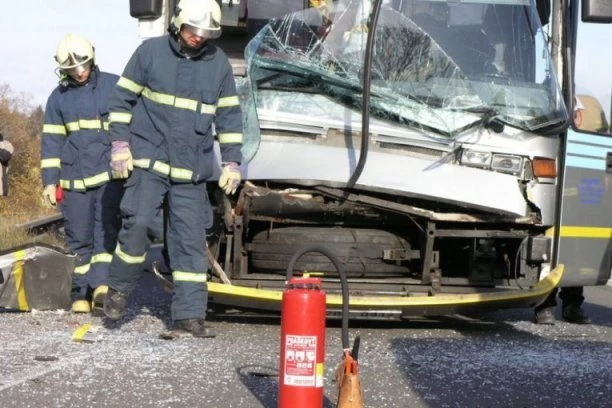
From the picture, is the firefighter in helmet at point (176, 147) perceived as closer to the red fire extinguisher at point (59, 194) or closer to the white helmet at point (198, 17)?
the white helmet at point (198, 17)

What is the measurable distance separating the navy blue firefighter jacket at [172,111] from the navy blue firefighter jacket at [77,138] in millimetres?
1434

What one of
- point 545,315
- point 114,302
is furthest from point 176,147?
A: point 545,315

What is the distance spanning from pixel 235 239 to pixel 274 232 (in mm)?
282

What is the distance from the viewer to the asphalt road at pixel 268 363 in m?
5.33

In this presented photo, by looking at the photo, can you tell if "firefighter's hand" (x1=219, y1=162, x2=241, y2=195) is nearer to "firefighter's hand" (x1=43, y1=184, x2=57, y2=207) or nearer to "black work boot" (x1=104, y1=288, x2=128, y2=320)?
"black work boot" (x1=104, y1=288, x2=128, y2=320)

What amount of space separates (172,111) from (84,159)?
65.0 inches

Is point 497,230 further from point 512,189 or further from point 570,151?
point 570,151

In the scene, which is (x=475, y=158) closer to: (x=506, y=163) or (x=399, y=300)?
(x=506, y=163)

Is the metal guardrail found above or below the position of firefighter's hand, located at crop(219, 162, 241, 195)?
below

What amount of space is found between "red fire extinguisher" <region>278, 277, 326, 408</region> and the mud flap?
4.03 meters

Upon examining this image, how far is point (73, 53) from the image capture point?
816 centimetres

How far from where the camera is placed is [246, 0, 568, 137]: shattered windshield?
722cm

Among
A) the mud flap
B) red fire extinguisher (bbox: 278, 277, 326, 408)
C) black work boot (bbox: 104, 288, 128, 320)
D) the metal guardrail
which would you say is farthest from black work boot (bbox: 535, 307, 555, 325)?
the metal guardrail

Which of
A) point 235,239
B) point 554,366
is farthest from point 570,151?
point 235,239
